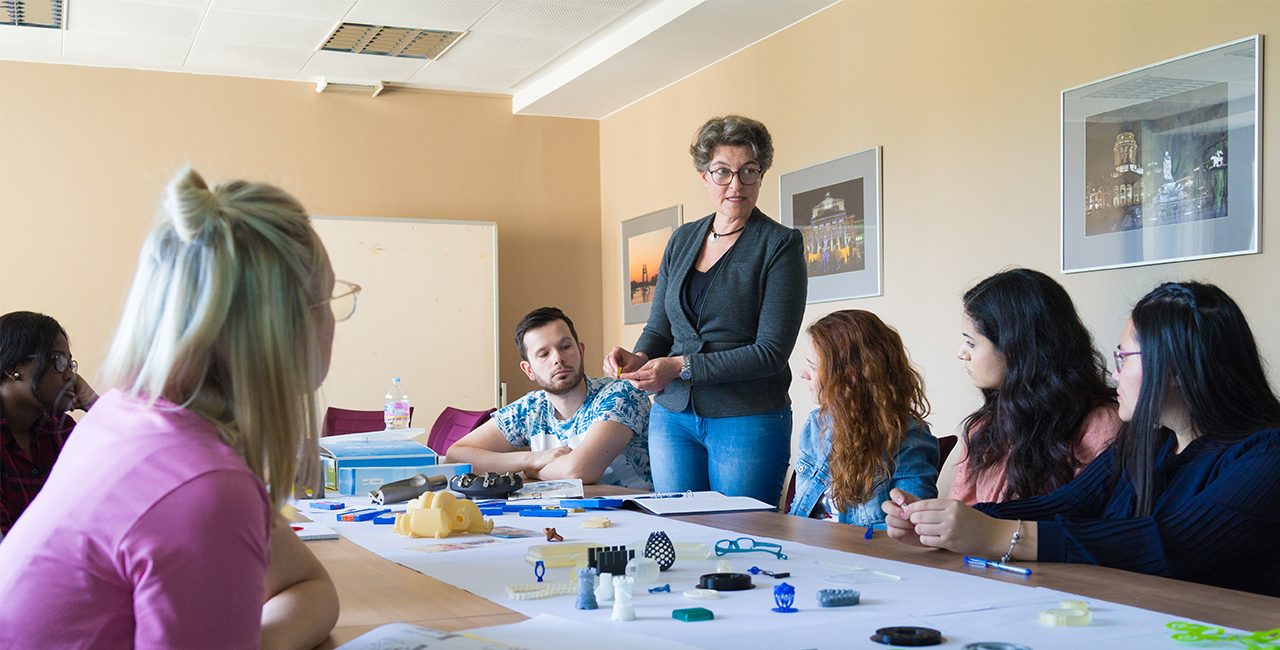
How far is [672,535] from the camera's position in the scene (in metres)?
1.61

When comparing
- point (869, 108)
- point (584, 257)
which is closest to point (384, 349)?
point (584, 257)

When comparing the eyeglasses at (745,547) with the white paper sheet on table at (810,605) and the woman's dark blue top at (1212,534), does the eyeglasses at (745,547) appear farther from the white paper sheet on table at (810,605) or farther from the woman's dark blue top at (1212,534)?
the woman's dark blue top at (1212,534)

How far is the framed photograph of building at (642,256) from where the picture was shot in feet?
19.0

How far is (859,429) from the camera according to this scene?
6.93 ft

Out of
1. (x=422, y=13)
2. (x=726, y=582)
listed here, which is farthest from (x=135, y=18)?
(x=726, y=582)

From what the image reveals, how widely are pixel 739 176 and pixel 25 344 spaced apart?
1.82m

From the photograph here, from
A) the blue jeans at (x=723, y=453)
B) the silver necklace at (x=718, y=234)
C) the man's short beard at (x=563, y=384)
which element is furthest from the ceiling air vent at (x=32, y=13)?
the blue jeans at (x=723, y=453)

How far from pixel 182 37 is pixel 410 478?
3882 millimetres

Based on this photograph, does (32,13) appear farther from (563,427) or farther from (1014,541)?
(1014,541)

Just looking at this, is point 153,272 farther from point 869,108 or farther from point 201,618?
point 869,108

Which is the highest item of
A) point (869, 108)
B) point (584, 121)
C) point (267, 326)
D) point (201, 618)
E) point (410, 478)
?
point (584, 121)

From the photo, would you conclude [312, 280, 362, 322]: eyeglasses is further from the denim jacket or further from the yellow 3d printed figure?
the denim jacket

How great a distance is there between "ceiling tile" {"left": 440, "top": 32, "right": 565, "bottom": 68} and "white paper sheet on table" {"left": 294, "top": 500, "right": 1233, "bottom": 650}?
417cm

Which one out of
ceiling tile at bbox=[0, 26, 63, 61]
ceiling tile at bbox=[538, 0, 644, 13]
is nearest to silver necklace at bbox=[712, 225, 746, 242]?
ceiling tile at bbox=[538, 0, 644, 13]
